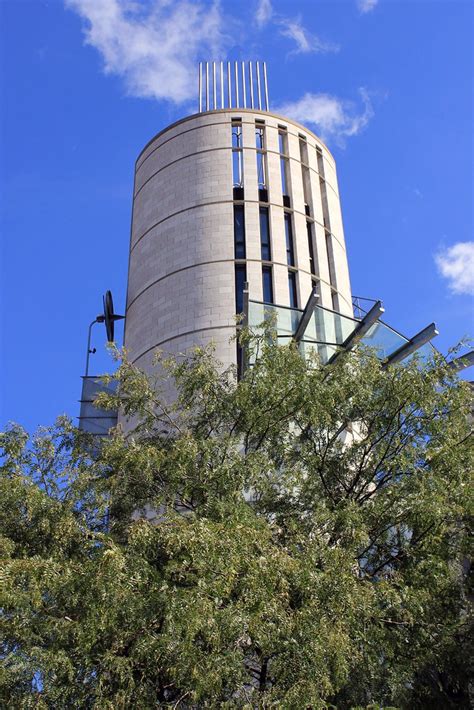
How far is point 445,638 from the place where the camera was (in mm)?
9711

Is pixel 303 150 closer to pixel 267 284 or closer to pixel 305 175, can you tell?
pixel 305 175

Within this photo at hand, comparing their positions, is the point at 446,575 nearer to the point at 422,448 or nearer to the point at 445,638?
the point at 445,638

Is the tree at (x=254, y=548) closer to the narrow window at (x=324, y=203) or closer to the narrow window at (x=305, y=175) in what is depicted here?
the narrow window at (x=305, y=175)

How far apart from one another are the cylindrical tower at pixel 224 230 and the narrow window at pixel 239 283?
0.04 metres

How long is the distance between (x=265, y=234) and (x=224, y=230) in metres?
1.33

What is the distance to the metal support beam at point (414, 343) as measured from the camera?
16766 millimetres

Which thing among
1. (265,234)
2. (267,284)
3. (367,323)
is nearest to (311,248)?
(265,234)

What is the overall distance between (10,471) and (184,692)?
4435 millimetres

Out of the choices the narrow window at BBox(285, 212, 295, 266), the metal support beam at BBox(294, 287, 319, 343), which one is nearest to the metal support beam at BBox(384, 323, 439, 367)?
the metal support beam at BBox(294, 287, 319, 343)

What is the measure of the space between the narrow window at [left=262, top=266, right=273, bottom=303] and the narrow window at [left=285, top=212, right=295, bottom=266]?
0.83 metres

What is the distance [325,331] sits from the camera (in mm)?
16922

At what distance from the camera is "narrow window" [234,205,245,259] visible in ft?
73.8

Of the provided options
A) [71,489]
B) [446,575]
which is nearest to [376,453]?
[446,575]

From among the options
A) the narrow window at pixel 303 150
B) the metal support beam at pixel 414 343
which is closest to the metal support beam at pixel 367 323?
the metal support beam at pixel 414 343
